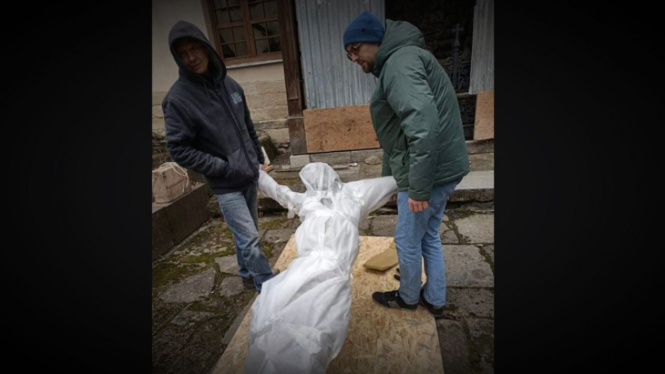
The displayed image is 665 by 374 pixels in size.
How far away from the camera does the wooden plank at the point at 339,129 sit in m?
4.62

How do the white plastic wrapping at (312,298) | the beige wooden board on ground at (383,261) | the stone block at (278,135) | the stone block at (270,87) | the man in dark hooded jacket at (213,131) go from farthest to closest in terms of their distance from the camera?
the stone block at (278,135) < the stone block at (270,87) < the beige wooden board on ground at (383,261) < the man in dark hooded jacket at (213,131) < the white plastic wrapping at (312,298)

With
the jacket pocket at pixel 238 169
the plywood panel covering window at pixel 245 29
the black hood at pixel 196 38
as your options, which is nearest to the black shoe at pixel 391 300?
the jacket pocket at pixel 238 169

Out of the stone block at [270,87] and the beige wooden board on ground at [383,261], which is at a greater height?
the stone block at [270,87]

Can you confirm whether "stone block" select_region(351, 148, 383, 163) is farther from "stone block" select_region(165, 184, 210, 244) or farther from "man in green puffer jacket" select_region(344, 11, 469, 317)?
"man in green puffer jacket" select_region(344, 11, 469, 317)

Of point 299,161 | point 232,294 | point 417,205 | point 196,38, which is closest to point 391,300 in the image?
point 417,205

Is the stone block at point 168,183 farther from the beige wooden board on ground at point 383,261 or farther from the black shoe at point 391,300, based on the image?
the black shoe at point 391,300

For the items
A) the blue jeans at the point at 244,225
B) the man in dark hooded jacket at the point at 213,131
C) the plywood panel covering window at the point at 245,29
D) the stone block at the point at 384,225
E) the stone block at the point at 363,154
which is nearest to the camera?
the man in dark hooded jacket at the point at 213,131

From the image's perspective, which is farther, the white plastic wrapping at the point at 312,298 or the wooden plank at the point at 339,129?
the wooden plank at the point at 339,129

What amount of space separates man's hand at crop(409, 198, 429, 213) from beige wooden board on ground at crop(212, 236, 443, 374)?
774 millimetres

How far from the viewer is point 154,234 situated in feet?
9.14

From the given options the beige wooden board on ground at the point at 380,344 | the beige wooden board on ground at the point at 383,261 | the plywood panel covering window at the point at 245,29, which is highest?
the plywood panel covering window at the point at 245,29

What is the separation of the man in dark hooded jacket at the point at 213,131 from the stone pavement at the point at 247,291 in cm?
50

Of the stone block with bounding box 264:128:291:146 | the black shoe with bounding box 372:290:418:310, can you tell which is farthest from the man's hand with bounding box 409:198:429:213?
the stone block with bounding box 264:128:291:146

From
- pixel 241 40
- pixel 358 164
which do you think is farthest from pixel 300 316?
pixel 241 40
